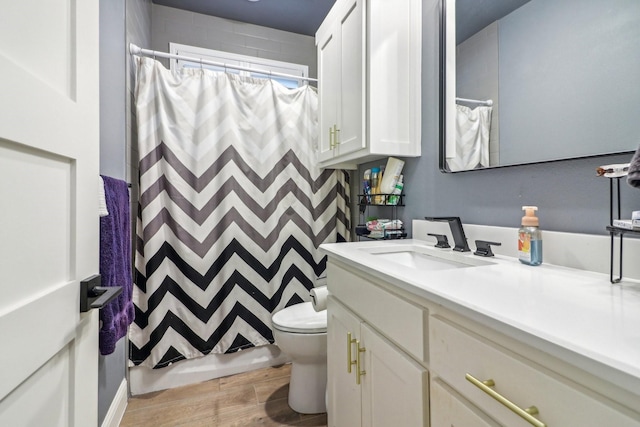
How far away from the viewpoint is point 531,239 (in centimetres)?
87

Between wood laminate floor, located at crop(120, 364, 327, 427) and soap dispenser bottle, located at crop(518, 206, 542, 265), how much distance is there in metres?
1.28

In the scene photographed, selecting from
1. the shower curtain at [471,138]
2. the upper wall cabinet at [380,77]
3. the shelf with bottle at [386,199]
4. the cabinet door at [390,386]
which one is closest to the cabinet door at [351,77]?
the upper wall cabinet at [380,77]

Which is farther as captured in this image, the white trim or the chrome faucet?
the white trim

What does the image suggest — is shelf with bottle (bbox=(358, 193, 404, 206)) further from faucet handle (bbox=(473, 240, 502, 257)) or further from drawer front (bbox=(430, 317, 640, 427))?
drawer front (bbox=(430, 317, 640, 427))

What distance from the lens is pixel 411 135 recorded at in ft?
4.71

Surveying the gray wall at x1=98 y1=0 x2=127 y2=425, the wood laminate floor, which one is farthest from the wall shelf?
the gray wall at x1=98 y1=0 x2=127 y2=425

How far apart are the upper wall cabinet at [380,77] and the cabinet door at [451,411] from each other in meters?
1.00

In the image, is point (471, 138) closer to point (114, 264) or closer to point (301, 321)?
point (301, 321)

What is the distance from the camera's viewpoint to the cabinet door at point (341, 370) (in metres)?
1.00

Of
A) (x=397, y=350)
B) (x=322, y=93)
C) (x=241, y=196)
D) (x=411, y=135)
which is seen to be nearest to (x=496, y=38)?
(x=411, y=135)

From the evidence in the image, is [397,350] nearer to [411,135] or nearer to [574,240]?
[574,240]

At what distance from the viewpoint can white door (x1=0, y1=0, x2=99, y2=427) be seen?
0.46 metres

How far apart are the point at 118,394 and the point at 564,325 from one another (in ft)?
6.34

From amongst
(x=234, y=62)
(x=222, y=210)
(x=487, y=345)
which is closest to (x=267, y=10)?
(x=234, y=62)
